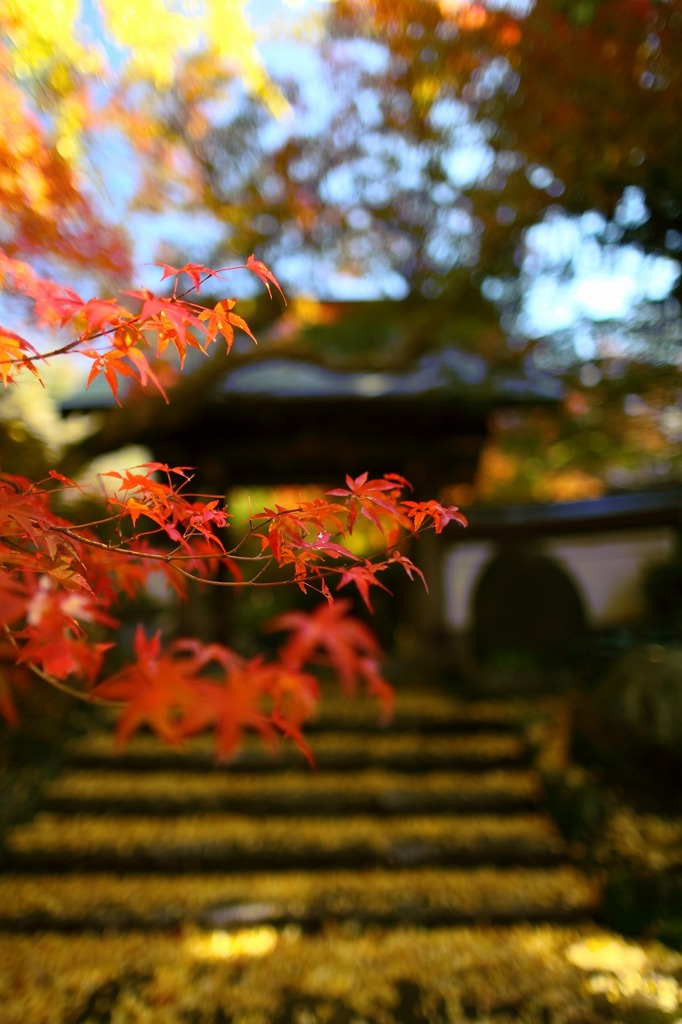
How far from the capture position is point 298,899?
3.02 metres

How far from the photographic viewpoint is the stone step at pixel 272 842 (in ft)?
10.6

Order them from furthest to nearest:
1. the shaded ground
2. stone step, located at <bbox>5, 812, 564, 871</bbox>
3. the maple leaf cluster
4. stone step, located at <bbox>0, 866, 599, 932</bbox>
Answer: stone step, located at <bbox>5, 812, 564, 871</bbox> → stone step, located at <bbox>0, 866, 599, 932</bbox> → the shaded ground → the maple leaf cluster

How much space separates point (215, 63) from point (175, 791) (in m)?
4.35

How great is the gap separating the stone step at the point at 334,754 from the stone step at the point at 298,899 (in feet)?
2.64

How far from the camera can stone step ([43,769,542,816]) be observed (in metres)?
3.63

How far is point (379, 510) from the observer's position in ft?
5.02

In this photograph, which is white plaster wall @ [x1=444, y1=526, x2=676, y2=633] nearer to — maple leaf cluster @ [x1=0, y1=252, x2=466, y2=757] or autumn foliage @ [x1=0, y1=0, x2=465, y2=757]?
autumn foliage @ [x1=0, y1=0, x2=465, y2=757]

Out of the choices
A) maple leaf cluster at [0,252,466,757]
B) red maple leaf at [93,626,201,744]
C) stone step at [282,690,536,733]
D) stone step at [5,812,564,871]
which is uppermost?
maple leaf cluster at [0,252,466,757]

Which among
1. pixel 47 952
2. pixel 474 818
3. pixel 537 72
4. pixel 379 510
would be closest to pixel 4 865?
pixel 47 952

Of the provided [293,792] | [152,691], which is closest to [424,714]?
[293,792]

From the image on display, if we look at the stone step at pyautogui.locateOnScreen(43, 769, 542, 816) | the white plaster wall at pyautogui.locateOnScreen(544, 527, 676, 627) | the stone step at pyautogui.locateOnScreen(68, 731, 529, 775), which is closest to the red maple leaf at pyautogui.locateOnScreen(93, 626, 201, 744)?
the stone step at pyautogui.locateOnScreen(43, 769, 542, 816)

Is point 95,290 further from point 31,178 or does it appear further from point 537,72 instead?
point 537,72

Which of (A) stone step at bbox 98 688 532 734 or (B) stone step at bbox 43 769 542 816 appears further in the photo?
(A) stone step at bbox 98 688 532 734

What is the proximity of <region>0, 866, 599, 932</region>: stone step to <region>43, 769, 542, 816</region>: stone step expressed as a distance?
42 cm
